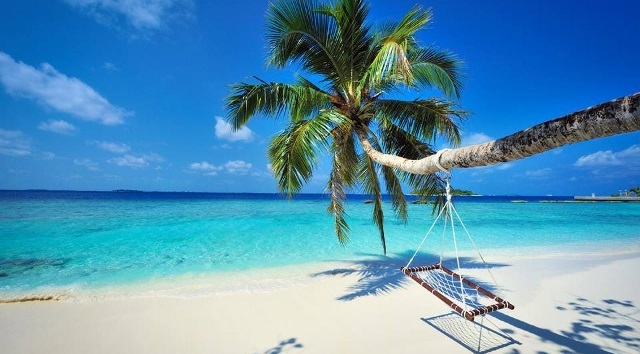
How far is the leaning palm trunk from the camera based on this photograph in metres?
1.29

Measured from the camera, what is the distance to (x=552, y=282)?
5582 millimetres

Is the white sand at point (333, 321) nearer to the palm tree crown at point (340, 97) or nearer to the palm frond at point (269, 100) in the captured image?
the palm tree crown at point (340, 97)

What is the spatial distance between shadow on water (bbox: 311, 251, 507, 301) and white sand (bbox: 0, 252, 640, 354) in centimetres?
6

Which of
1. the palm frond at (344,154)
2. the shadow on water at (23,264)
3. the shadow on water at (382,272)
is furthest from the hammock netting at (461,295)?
the shadow on water at (23,264)

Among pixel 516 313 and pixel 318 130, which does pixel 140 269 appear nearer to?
pixel 318 130

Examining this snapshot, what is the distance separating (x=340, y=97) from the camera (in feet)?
16.6

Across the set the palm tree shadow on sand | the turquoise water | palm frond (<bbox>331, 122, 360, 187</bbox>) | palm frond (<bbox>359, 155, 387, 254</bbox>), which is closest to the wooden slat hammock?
Result: the palm tree shadow on sand

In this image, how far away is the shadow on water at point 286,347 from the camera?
3.38 metres

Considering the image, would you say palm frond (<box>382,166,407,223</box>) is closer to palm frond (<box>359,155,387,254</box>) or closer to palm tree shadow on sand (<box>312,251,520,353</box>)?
palm frond (<box>359,155,387,254</box>)

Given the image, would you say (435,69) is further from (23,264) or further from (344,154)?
(23,264)

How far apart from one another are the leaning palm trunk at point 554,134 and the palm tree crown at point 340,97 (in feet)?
6.90

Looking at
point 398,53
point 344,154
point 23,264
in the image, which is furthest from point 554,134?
point 23,264

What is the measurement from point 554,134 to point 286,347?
3.36 meters

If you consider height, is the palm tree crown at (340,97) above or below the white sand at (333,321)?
above
